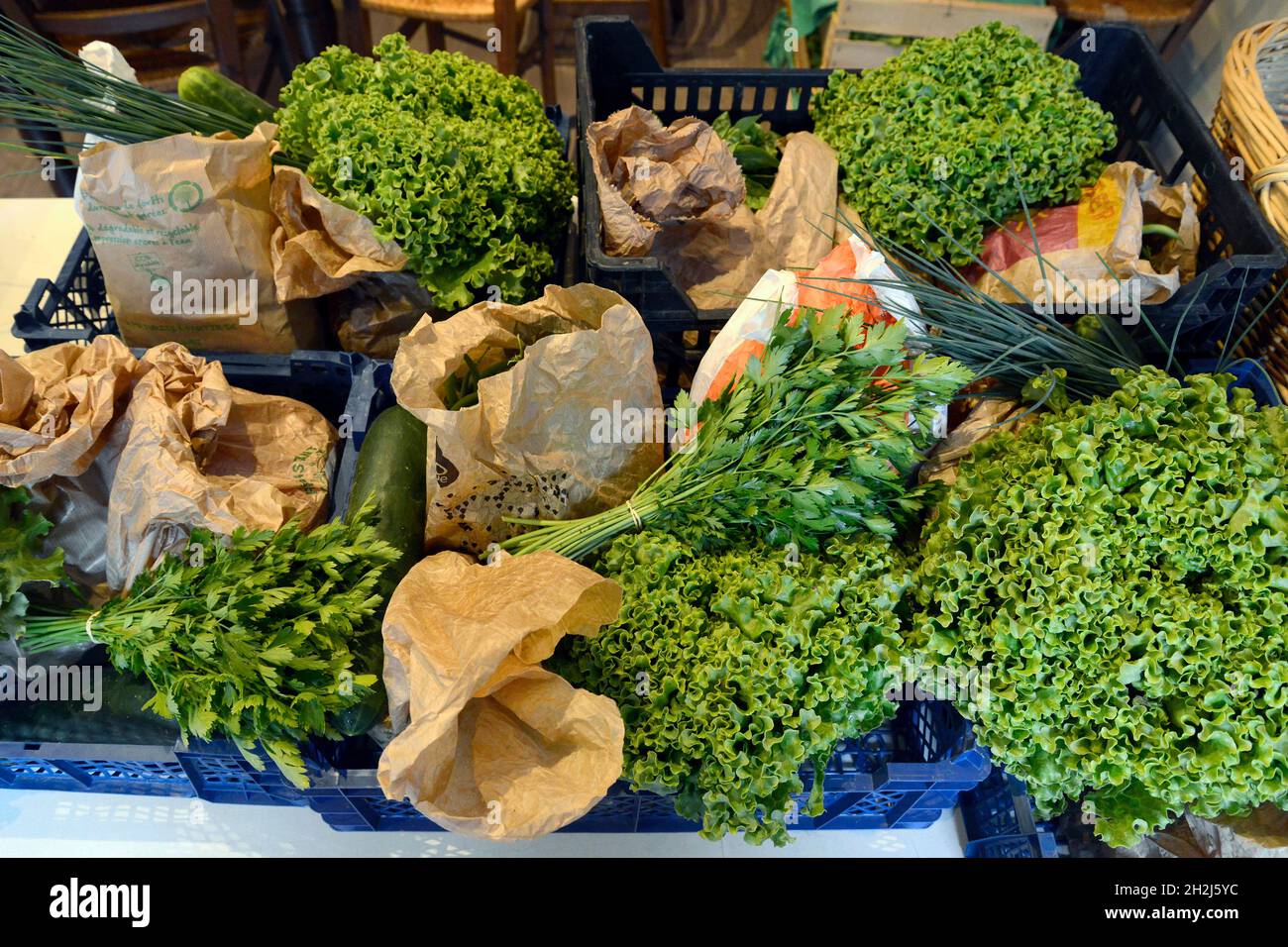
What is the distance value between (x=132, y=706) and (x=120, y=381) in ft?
1.41

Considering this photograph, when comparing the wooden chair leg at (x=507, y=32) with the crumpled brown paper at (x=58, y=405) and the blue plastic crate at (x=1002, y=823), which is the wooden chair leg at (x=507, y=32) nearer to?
the crumpled brown paper at (x=58, y=405)

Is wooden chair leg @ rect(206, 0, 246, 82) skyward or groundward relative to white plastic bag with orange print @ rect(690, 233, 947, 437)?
skyward

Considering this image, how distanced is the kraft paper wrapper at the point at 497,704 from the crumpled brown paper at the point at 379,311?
56 centimetres

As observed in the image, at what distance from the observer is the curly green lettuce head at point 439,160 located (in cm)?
140

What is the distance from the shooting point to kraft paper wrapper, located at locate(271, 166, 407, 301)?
4.59 ft

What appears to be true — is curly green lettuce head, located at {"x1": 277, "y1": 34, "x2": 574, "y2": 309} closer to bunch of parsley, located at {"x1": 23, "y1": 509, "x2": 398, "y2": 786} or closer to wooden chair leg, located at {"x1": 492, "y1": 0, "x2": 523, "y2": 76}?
bunch of parsley, located at {"x1": 23, "y1": 509, "x2": 398, "y2": 786}

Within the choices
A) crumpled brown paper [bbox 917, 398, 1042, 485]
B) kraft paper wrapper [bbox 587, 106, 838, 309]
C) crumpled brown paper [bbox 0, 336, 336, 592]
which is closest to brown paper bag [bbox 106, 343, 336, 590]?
crumpled brown paper [bbox 0, 336, 336, 592]

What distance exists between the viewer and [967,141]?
1.51 meters

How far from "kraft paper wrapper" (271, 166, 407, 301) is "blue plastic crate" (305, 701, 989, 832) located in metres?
0.70

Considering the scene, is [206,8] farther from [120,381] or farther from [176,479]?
[176,479]

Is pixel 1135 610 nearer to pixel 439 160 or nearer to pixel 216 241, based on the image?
pixel 439 160

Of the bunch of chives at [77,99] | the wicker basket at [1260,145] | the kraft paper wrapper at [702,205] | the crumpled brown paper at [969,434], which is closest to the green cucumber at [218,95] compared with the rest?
the bunch of chives at [77,99]
